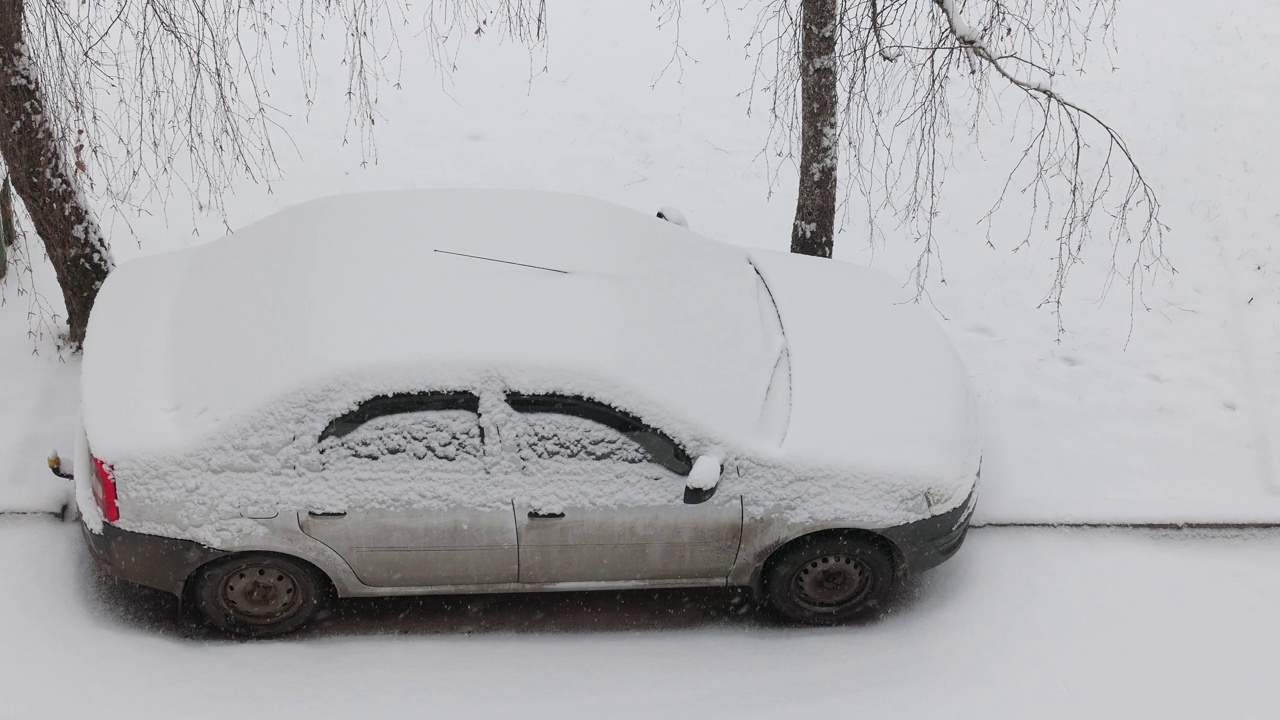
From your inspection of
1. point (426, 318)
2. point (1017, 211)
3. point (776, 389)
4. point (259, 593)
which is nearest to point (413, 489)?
point (426, 318)

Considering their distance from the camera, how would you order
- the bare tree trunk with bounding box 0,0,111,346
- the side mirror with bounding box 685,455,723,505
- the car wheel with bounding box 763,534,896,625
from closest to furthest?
the side mirror with bounding box 685,455,723,505 → the car wheel with bounding box 763,534,896,625 → the bare tree trunk with bounding box 0,0,111,346

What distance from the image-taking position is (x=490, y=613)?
541 cm

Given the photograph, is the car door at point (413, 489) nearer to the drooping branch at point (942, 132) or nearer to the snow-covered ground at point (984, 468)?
the snow-covered ground at point (984, 468)

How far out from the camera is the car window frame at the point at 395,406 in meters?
4.62

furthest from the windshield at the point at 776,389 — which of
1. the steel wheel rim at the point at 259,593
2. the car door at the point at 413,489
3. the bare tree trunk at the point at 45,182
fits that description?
the bare tree trunk at the point at 45,182

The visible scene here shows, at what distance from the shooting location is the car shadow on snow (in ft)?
17.1

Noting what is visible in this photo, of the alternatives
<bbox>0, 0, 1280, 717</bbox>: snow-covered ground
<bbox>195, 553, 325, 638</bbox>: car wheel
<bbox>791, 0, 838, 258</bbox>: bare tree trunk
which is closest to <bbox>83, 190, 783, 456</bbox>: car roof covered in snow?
<bbox>195, 553, 325, 638</bbox>: car wheel

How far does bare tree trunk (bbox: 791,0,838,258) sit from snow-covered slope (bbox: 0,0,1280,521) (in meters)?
1.37

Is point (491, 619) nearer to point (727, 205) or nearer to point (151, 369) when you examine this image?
point (151, 369)

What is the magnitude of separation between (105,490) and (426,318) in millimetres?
1659

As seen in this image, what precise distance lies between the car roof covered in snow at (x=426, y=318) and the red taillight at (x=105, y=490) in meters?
0.09

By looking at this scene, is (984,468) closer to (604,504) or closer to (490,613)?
(604,504)

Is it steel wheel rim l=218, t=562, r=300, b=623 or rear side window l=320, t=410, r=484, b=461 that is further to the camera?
steel wheel rim l=218, t=562, r=300, b=623

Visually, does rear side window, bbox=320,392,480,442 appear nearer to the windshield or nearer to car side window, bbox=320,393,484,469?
car side window, bbox=320,393,484,469
